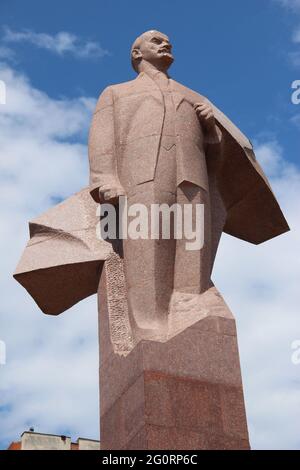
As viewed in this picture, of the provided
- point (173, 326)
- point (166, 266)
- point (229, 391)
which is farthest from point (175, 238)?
point (229, 391)

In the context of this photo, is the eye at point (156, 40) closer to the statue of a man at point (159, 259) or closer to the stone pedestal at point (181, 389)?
the statue of a man at point (159, 259)

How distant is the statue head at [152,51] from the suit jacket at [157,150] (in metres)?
0.27

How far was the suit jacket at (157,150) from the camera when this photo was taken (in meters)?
10.4

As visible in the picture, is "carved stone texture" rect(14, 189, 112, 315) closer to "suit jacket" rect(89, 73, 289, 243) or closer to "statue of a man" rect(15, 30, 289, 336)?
"statue of a man" rect(15, 30, 289, 336)

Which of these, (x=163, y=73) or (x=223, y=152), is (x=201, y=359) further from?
(x=163, y=73)

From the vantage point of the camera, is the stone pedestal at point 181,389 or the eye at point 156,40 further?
the eye at point 156,40

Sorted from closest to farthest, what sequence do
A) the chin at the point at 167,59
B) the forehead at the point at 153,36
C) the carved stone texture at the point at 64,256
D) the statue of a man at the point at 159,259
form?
1. the statue of a man at the point at 159,259
2. the carved stone texture at the point at 64,256
3. the chin at the point at 167,59
4. the forehead at the point at 153,36

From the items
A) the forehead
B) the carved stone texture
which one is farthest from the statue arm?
the forehead

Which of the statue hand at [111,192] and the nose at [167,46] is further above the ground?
the nose at [167,46]

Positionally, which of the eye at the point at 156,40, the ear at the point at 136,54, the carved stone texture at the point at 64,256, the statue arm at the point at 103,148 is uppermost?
the eye at the point at 156,40

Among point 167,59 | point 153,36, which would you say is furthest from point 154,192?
point 153,36

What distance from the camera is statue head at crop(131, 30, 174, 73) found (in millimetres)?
11391

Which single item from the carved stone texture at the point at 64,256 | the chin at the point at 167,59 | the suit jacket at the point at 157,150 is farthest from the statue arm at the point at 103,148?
the chin at the point at 167,59

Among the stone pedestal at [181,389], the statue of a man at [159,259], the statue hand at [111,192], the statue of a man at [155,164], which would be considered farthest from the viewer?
the statue hand at [111,192]
